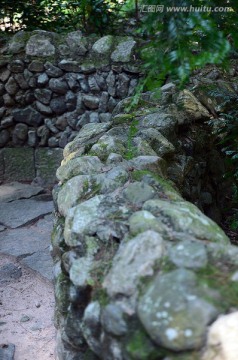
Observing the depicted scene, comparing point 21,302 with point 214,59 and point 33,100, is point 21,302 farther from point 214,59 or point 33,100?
point 33,100

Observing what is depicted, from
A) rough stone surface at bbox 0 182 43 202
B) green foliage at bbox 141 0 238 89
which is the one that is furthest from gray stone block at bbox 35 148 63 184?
green foliage at bbox 141 0 238 89

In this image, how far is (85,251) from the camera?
1481mm

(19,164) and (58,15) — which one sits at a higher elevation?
(58,15)

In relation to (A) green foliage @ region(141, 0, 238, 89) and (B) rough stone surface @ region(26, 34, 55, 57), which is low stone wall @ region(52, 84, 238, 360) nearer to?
A: (A) green foliage @ region(141, 0, 238, 89)

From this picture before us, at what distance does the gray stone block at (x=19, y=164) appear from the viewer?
4613 millimetres

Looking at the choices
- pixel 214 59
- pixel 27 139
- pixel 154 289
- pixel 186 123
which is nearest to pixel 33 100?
pixel 27 139

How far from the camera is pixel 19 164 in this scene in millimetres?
4613

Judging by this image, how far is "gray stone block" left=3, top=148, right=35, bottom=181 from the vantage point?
4613mm

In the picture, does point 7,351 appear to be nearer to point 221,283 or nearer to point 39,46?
point 221,283

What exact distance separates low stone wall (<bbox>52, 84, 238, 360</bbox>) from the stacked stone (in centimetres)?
192

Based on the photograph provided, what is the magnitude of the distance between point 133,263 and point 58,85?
3286 millimetres

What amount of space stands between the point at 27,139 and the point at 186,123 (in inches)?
87.0

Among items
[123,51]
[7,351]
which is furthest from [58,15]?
[7,351]

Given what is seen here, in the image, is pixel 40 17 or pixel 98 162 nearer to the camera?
pixel 98 162
